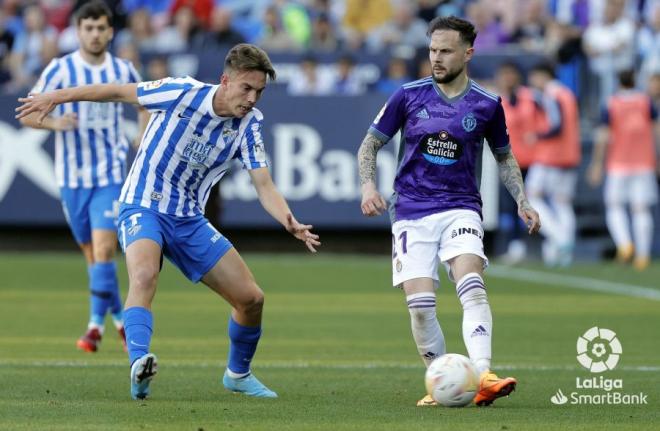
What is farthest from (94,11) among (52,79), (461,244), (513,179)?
(461,244)

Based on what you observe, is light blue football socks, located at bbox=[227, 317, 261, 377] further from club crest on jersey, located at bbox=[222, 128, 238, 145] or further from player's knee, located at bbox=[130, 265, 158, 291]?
club crest on jersey, located at bbox=[222, 128, 238, 145]

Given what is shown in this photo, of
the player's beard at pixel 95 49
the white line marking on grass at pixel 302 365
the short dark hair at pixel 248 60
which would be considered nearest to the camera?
the short dark hair at pixel 248 60

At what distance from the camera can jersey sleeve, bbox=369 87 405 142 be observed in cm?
884

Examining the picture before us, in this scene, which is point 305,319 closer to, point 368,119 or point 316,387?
point 316,387

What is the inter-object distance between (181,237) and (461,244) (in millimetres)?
1639

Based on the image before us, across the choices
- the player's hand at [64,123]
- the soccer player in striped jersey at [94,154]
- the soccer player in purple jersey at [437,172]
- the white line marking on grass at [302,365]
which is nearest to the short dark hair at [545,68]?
the soccer player in striped jersey at [94,154]

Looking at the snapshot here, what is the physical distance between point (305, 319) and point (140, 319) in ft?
18.9

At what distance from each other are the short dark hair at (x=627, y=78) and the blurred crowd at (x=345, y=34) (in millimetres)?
1605

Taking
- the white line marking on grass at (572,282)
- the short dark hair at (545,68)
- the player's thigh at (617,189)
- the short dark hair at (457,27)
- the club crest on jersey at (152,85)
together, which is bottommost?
the white line marking on grass at (572,282)

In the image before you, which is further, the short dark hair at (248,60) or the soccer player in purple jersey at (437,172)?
the soccer player in purple jersey at (437,172)

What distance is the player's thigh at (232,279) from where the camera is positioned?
29.2ft

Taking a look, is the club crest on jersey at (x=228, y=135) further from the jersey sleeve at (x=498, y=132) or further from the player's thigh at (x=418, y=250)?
the jersey sleeve at (x=498, y=132)

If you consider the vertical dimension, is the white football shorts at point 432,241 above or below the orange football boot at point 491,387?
above

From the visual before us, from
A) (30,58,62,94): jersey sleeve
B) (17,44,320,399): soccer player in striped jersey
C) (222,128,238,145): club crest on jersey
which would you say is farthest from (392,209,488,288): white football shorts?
(30,58,62,94): jersey sleeve
